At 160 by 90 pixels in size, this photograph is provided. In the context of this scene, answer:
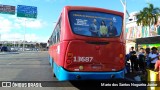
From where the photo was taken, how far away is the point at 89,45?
10.8 m

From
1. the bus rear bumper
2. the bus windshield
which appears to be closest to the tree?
the bus windshield

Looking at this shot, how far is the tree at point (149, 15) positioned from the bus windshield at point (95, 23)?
1542 inches

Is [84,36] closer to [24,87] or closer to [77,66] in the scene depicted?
[77,66]

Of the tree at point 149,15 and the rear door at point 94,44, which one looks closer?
the rear door at point 94,44

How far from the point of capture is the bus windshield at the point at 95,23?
10750 millimetres

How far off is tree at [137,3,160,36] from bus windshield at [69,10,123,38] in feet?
128

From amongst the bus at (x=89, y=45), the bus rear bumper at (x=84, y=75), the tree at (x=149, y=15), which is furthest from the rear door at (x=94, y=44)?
the tree at (x=149, y=15)

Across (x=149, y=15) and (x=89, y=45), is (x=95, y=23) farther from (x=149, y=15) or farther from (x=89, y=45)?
(x=149, y=15)

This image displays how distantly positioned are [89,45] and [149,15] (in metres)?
40.6

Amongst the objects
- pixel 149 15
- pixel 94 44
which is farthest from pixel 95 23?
pixel 149 15

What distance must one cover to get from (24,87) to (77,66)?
8.70 feet

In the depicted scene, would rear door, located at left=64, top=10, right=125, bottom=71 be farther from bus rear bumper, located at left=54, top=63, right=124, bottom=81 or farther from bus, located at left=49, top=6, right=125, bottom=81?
bus rear bumper, located at left=54, top=63, right=124, bottom=81

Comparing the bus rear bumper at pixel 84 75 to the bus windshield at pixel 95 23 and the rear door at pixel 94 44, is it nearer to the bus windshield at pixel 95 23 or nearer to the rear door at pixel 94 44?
the rear door at pixel 94 44

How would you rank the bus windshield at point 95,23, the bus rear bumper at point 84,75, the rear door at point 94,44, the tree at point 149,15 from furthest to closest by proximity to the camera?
1. the tree at point 149,15
2. the bus windshield at point 95,23
3. the rear door at point 94,44
4. the bus rear bumper at point 84,75
